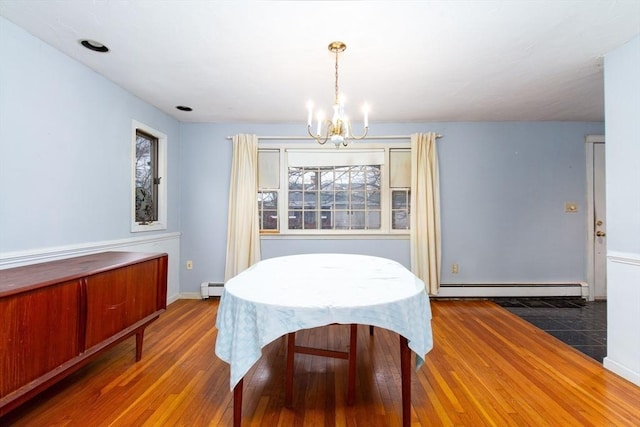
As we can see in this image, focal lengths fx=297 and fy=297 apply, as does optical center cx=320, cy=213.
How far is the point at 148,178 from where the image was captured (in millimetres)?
3445

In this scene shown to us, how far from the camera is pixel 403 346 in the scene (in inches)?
58.5

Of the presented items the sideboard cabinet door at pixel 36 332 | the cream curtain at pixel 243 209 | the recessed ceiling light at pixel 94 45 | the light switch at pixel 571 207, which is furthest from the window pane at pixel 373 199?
the sideboard cabinet door at pixel 36 332

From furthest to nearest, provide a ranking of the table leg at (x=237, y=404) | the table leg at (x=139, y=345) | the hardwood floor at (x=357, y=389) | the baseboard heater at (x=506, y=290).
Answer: the baseboard heater at (x=506, y=290)
the table leg at (x=139, y=345)
the hardwood floor at (x=357, y=389)
the table leg at (x=237, y=404)

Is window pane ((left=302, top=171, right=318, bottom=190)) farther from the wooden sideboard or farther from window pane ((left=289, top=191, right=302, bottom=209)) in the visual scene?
the wooden sideboard

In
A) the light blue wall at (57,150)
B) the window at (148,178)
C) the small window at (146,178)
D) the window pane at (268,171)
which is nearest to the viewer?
the light blue wall at (57,150)

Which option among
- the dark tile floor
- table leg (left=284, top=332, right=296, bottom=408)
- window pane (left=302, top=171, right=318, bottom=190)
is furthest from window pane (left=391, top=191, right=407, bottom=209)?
table leg (left=284, top=332, right=296, bottom=408)

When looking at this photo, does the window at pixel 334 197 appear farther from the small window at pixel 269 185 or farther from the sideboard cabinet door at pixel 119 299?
the sideboard cabinet door at pixel 119 299

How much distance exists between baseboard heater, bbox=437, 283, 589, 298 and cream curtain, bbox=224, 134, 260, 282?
251 centimetres

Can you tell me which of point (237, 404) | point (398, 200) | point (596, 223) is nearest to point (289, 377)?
point (237, 404)

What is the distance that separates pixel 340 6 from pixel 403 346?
74.2 inches

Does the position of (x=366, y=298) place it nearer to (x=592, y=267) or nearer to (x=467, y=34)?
(x=467, y=34)

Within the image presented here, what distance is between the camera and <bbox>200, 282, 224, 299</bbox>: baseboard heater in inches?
152

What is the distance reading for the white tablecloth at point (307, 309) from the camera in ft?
4.32

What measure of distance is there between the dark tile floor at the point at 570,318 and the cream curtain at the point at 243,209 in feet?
10.4
